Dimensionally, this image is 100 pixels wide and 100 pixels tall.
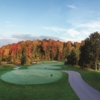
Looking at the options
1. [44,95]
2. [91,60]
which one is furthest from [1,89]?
[91,60]

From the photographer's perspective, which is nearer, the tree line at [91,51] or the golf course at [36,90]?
the golf course at [36,90]

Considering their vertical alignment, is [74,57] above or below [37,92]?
above

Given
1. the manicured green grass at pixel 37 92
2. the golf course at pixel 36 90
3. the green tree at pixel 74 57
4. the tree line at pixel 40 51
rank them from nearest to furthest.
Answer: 1. the manicured green grass at pixel 37 92
2. the golf course at pixel 36 90
3. the green tree at pixel 74 57
4. the tree line at pixel 40 51

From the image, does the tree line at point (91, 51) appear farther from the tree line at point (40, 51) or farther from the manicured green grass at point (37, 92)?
the tree line at point (40, 51)

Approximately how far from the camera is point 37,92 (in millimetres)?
25875

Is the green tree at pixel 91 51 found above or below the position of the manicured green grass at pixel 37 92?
above

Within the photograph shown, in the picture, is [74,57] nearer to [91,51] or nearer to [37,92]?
[91,51]

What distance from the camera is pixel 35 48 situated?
140m

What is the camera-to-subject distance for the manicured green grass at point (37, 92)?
23609 mm

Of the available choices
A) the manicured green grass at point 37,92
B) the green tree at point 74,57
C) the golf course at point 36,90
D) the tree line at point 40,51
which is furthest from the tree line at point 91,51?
the tree line at point 40,51

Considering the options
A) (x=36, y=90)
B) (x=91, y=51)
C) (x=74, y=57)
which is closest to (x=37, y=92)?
(x=36, y=90)

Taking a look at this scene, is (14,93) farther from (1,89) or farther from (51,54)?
(51,54)

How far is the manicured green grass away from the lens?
2361 centimetres

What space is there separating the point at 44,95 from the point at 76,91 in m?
4.83
